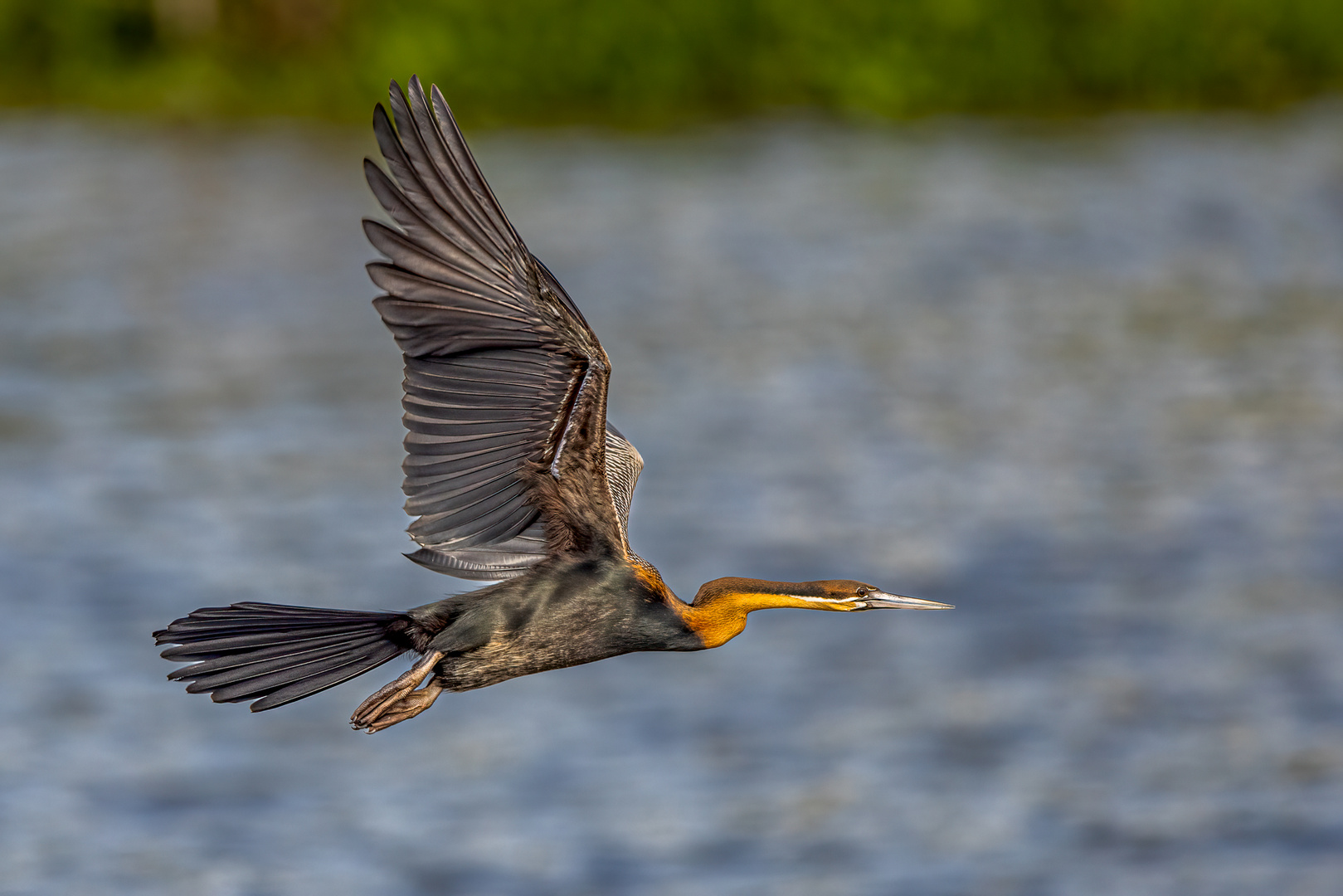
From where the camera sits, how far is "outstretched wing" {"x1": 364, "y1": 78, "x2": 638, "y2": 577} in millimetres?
5160

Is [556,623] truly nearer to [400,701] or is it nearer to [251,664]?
[400,701]

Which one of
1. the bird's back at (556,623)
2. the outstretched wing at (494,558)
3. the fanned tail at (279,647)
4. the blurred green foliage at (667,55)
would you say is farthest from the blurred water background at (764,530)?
the bird's back at (556,623)

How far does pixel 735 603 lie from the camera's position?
4.98 metres

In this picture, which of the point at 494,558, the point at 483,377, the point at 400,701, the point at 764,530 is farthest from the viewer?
the point at 764,530

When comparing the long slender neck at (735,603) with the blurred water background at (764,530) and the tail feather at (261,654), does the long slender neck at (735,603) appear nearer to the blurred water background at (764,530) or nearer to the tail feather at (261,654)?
the tail feather at (261,654)

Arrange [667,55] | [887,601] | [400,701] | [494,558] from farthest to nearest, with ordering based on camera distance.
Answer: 1. [667,55]
2. [494,558]
3. [400,701]
4. [887,601]

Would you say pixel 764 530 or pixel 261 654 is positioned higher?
pixel 764 530

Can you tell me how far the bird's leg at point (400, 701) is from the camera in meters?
5.22

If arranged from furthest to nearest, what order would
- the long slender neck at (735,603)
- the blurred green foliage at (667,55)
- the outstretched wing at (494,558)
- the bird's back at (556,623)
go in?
1. the blurred green foliage at (667,55)
2. the outstretched wing at (494,558)
3. the bird's back at (556,623)
4. the long slender neck at (735,603)

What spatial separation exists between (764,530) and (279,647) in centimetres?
1253

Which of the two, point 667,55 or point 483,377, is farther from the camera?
point 667,55

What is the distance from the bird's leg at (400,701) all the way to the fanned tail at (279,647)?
8cm

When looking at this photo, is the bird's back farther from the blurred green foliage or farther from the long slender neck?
the blurred green foliage

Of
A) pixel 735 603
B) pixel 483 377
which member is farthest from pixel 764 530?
pixel 735 603
